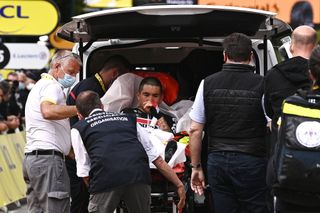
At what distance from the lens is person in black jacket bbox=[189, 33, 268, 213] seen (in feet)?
21.1

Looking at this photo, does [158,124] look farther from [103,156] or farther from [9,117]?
[9,117]

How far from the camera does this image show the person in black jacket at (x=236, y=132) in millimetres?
6438

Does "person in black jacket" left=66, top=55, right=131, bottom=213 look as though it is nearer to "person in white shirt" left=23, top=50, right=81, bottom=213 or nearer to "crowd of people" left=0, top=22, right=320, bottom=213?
"person in white shirt" left=23, top=50, right=81, bottom=213

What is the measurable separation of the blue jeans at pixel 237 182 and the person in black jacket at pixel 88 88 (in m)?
1.74

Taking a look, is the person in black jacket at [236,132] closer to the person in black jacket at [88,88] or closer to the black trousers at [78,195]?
the person in black jacket at [88,88]

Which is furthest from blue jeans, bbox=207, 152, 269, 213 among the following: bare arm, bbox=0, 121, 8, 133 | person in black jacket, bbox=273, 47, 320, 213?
bare arm, bbox=0, 121, 8, 133

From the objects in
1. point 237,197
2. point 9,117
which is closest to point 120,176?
point 237,197

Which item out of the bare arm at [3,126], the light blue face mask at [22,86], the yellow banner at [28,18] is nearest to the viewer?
the bare arm at [3,126]

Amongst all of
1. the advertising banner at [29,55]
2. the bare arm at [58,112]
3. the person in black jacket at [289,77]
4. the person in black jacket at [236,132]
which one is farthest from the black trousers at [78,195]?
the advertising banner at [29,55]

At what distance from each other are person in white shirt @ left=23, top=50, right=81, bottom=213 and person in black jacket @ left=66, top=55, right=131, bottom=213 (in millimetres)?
207

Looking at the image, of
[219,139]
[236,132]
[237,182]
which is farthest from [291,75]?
[237,182]

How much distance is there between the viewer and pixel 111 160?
6.26m

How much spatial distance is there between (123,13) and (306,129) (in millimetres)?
2206

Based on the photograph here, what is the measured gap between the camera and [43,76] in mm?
7777
